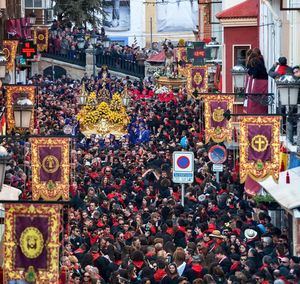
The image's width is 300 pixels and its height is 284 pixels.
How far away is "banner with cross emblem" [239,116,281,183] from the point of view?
31.5 meters

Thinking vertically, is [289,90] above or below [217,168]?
above

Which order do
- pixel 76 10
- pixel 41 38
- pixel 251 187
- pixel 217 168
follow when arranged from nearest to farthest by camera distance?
pixel 251 187 < pixel 217 168 < pixel 41 38 < pixel 76 10

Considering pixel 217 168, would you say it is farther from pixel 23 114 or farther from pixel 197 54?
pixel 197 54

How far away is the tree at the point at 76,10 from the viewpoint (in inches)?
3573

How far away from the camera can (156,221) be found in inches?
1256

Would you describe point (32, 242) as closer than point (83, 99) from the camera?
Yes

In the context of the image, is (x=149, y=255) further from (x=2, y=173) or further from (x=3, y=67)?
(x=3, y=67)

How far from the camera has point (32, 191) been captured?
33812 millimetres

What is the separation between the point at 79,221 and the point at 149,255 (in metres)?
5.12

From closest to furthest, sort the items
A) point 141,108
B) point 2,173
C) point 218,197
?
point 2,173 < point 218,197 < point 141,108

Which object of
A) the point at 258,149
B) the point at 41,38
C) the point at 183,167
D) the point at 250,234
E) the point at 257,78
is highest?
the point at 41,38

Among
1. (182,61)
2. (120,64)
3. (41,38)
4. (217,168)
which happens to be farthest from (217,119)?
(120,64)

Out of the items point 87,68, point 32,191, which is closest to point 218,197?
point 32,191

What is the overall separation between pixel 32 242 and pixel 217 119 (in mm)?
18999
